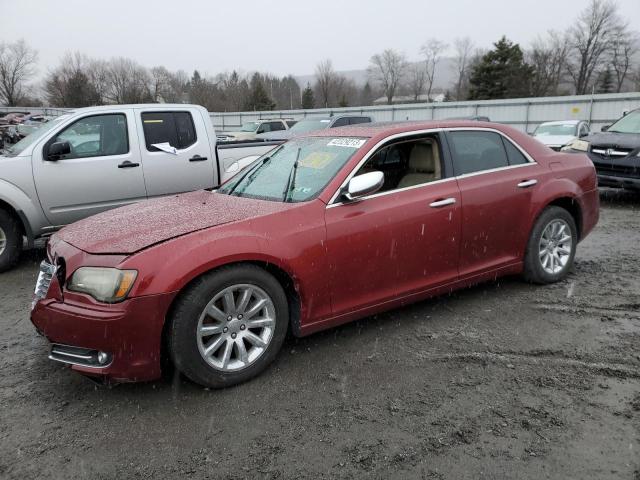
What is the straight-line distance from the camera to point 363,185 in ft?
11.4

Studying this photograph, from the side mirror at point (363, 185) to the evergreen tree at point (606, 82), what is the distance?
75.5 meters

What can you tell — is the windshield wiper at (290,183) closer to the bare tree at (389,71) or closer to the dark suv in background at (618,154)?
the dark suv in background at (618,154)

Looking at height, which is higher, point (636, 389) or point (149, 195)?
point (149, 195)

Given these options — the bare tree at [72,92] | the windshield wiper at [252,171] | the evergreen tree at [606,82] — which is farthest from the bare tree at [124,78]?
the windshield wiper at [252,171]

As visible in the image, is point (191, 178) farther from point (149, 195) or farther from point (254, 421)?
point (254, 421)

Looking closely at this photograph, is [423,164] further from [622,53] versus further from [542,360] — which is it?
[622,53]

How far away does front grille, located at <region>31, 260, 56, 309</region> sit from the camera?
3127 millimetres

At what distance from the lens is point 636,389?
3.03m

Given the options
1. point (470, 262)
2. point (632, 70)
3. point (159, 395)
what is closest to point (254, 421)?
point (159, 395)

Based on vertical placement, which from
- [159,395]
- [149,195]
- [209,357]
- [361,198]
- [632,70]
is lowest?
[159,395]

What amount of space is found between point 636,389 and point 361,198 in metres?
2.08

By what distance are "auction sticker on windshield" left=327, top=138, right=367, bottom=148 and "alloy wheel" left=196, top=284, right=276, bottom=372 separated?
1.42 meters

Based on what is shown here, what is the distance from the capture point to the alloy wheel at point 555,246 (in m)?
4.74

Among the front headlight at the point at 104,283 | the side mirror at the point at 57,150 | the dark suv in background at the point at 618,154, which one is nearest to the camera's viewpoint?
the front headlight at the point at 104,283
